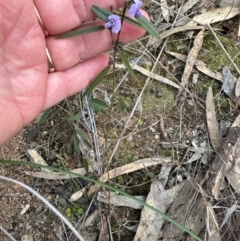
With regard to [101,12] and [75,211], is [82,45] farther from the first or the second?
[75,211]

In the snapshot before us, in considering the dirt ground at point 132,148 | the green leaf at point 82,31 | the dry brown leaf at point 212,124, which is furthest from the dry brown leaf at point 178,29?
the green leaf at point 82,31

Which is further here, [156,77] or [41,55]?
[156,77]

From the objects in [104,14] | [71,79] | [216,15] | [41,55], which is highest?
[104,14]

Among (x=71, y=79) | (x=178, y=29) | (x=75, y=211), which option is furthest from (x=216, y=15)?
(x=75, y=211)

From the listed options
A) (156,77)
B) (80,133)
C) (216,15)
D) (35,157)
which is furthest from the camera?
(216,15)

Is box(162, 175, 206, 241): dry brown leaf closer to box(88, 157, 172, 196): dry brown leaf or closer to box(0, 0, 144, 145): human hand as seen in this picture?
box(88, 157, 172, 196): dry brown leaf

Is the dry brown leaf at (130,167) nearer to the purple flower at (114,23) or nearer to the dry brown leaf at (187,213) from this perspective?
the dry brown leaf at (187,213)
